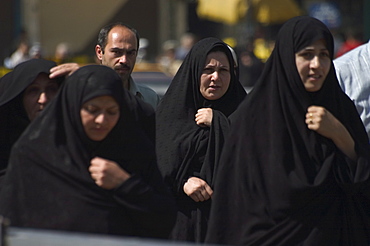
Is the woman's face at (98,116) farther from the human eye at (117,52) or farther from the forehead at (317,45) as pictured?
the human eye at (117,52)

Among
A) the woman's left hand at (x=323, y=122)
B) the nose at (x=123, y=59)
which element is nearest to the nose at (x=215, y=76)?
the nose at (x=123, y=59)

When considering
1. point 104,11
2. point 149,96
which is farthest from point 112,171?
point 104,11

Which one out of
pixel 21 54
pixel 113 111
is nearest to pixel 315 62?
pixel 113 111

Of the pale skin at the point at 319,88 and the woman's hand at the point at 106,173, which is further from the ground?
the pale skin at the point at 319,88

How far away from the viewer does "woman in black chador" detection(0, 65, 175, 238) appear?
10.6 ft

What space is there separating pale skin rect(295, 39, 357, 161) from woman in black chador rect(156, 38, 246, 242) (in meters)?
0.82

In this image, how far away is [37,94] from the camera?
3922 millimetres

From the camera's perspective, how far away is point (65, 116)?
10.8ft

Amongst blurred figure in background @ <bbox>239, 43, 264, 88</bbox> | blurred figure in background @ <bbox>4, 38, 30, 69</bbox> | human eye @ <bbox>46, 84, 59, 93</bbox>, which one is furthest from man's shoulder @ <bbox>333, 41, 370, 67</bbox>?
blurred figure in background @ <bbox>4, 38, 30, 69</bbox>

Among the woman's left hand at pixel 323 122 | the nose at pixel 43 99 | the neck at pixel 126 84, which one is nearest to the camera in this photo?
the woman's left hand at pixel 323 122

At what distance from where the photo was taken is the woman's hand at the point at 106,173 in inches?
127

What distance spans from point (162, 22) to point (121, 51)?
1431 cm

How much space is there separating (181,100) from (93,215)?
1510mm

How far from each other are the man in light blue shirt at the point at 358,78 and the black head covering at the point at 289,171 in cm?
90
